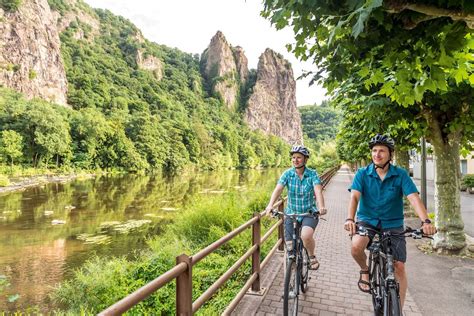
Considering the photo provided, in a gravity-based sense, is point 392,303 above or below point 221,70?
below

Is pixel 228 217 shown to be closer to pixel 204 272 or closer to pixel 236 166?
pixel 204 272

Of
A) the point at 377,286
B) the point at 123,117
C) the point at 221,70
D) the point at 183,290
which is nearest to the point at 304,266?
the point at 377,286

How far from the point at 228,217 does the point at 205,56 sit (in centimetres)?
17748

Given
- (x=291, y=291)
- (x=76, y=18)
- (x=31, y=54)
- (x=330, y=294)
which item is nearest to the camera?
(x=291, y=291)

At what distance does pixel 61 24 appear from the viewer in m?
116

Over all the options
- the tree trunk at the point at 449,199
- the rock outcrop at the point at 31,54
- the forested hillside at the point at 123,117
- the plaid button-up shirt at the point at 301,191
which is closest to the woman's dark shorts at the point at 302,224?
the plaid button-up shirt at the point at 301,191

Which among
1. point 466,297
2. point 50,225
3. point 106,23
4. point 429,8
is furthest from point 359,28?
point 106,23

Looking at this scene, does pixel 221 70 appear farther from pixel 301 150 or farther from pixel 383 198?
pixel 383 198

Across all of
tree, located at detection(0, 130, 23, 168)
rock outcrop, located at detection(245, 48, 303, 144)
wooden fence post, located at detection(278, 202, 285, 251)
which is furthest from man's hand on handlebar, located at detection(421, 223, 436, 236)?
rock outcrop, located at detection(245, 48, 303, 144)

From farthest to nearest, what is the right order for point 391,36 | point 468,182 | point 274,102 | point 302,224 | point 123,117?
point 274,102, point 123,117, point 468,182, point 302,224, point 391,36

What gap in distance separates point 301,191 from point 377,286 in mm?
1376

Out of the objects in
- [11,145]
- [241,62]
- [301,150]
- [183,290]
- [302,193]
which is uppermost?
[241,62]

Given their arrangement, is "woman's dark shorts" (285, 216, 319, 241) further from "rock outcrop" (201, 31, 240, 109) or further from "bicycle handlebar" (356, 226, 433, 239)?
"rock outcrop" (201, 31, 240, 109)

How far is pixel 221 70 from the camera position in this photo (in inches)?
6531
